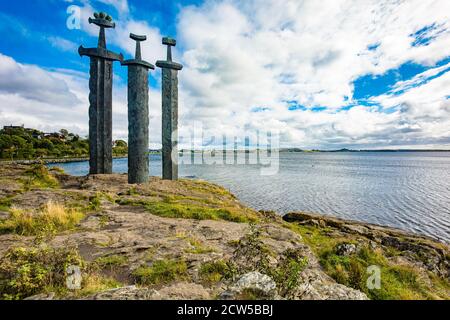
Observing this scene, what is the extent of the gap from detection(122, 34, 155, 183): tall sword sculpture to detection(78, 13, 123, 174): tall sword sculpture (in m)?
2.68

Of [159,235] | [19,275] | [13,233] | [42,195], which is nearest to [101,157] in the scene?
[42,195]

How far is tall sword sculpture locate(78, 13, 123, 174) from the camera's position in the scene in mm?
18531

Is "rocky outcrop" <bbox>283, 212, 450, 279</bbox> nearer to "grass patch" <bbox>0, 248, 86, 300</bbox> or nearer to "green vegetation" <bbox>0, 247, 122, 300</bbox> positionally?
"green vegetation" <bbox>0, 247, 122, 300</bbox>

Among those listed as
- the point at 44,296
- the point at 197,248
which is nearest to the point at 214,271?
the point at 197,248

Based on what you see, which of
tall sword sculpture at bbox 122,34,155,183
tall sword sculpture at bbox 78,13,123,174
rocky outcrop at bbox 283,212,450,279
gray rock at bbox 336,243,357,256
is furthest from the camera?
tall sword sculpture at bbox 78,13,123,174

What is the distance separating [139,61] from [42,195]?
39.0ft

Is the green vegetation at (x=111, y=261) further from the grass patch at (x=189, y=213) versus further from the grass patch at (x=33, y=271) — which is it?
the grass patch at (x=189, y=213)

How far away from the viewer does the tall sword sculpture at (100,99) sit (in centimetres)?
1853

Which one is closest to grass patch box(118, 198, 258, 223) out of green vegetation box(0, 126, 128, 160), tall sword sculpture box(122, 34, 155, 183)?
tall sword sculpture box(122, 34, 155, 183)

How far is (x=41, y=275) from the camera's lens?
364 centimetres

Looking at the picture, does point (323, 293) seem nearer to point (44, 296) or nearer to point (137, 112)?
point (44, 296)

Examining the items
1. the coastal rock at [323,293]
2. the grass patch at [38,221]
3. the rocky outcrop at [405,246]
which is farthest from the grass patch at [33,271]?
the rocky outcrop at [405,246]

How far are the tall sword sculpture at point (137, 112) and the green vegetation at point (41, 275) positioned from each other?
13.8 meters

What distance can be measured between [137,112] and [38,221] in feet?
38.4
